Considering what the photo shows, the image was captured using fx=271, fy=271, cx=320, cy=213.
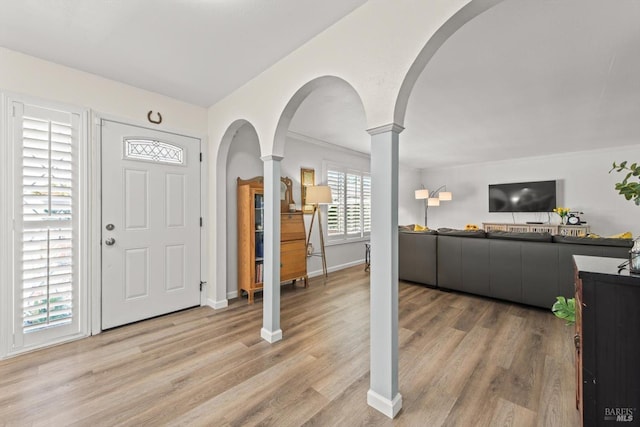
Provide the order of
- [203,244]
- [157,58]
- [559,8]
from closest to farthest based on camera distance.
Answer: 1. [559,8]
2. [157,58]
3. [203,244]

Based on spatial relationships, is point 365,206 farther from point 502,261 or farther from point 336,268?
point 502,261

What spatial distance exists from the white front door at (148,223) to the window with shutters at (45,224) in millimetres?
238

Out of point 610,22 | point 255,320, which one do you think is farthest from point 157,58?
point 610,22

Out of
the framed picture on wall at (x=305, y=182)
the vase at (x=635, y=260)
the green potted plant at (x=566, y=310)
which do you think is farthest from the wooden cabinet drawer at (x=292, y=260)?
the vase at (x=635, y=260)

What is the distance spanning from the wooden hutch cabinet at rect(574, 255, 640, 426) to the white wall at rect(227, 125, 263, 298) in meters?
3.40

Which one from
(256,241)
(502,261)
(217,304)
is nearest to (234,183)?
(256,241)

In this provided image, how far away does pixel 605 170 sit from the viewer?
5.54 m

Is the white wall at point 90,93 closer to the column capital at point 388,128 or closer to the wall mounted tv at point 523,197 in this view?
the column capital at point 388,128

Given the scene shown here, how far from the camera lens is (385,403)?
159cm

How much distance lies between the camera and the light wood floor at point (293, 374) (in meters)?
1.58

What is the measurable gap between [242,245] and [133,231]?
4.05 feet

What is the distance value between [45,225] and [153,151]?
1.13 meters

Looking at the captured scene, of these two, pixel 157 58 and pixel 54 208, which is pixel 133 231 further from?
pixel 157 58

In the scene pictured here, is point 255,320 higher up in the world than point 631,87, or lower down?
lower down
